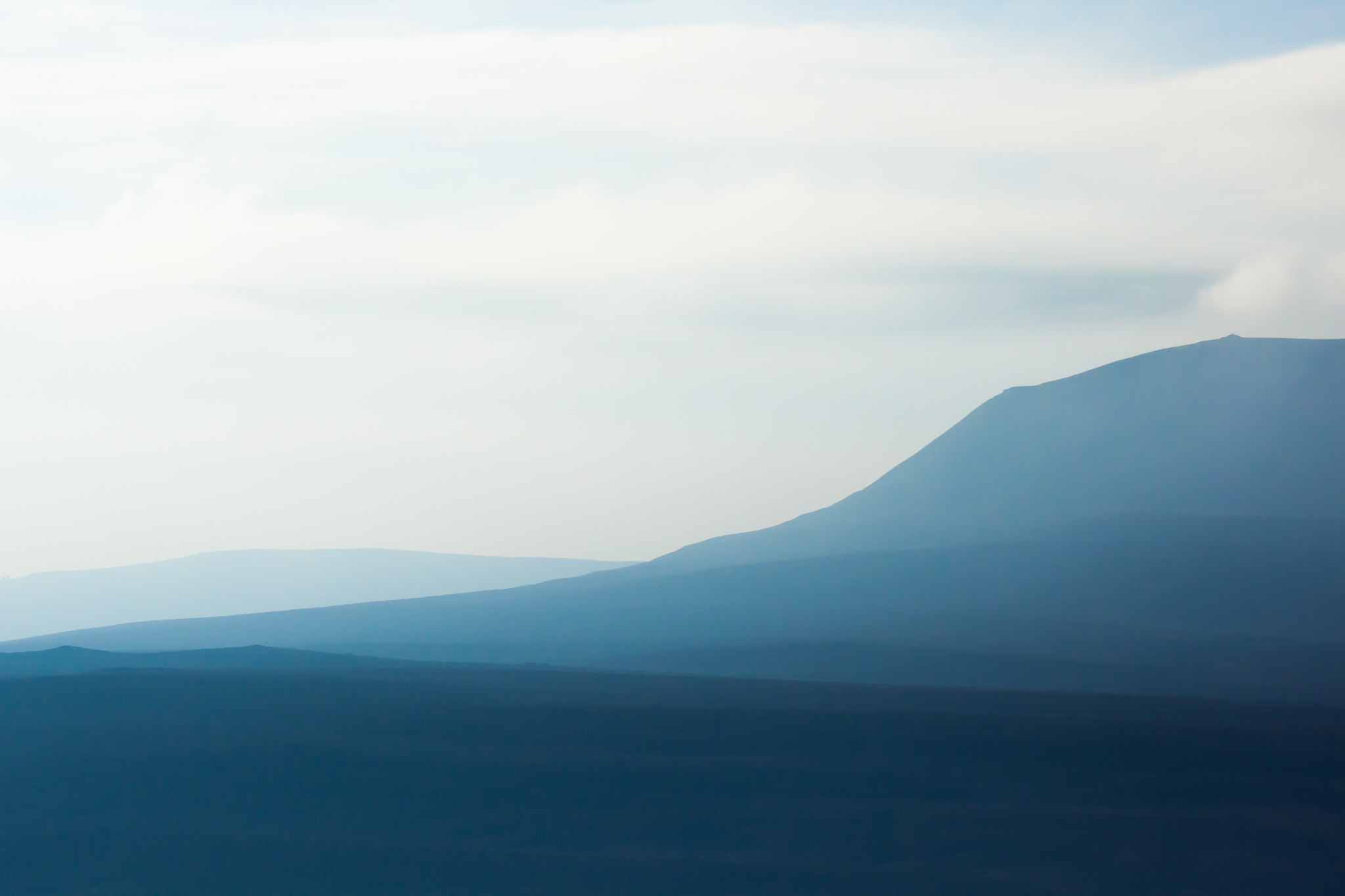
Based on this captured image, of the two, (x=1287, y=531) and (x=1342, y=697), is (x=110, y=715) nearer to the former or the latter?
(x=1342, y=697)

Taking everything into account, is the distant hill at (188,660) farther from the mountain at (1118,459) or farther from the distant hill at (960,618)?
the mountain at (1118,459)

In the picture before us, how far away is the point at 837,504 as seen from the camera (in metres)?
131

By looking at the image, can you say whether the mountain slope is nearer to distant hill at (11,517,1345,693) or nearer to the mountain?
distant hill at (11,517,1345,693)

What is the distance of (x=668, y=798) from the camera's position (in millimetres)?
31062

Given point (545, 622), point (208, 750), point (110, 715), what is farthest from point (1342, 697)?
point (545, 622)

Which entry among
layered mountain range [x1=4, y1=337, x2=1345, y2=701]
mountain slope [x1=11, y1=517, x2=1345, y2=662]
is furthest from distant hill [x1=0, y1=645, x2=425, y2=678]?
mountain slope [x1=11, y1=517, x2=1345, y2=662]

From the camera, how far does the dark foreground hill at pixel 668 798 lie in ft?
81.7

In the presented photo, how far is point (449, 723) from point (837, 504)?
91.1 meters

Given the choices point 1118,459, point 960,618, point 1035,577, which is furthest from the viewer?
point 1118,459

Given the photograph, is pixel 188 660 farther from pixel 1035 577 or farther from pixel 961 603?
pixel 1035 577

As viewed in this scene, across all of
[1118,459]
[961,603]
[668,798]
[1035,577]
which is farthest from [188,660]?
[1118,459]

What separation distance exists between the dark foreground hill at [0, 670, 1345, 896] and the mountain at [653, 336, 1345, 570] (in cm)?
6501

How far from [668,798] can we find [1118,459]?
95.6m

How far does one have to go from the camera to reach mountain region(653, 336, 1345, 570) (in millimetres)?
108000
